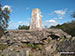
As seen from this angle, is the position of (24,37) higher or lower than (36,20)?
lower

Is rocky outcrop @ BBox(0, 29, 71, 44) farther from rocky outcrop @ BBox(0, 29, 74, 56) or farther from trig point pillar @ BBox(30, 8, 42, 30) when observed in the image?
trig point pillar @ BBox(30, 8, 42, 30)

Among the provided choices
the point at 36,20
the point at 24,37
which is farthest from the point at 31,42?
the point at 36,20

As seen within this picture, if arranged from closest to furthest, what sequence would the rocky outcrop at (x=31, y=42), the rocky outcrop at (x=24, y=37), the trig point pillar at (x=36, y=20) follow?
the rocky outcrop at (x=31, y=42) → the rocky outcrop at (x=24, y=37) → the trig point pillar at (x=36, y=20)

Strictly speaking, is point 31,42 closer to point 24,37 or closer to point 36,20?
point 24,37

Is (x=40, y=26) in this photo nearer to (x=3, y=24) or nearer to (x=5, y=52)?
(x=5, y=52)

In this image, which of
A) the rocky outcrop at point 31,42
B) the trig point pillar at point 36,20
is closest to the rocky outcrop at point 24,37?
the rocky outcrop at point 31,42

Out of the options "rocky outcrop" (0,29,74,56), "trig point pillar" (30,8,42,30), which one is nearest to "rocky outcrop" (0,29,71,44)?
"rocky outcrop" (0,29,74,56)

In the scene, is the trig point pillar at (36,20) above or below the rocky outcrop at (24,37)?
above

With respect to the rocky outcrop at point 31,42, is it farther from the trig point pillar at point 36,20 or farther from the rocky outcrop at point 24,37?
the trig point pillar at point 36,20

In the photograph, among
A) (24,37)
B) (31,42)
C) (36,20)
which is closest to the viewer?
(31,42)

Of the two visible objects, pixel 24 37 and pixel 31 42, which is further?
pixel 24 37

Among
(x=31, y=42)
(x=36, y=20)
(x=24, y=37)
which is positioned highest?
(x=36, y=20)

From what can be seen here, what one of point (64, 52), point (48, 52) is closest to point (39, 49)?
point (48, 52)

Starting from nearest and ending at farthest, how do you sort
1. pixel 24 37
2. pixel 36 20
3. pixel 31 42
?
pixel 31 42 → pixel 24 37 → pixel 36 20
